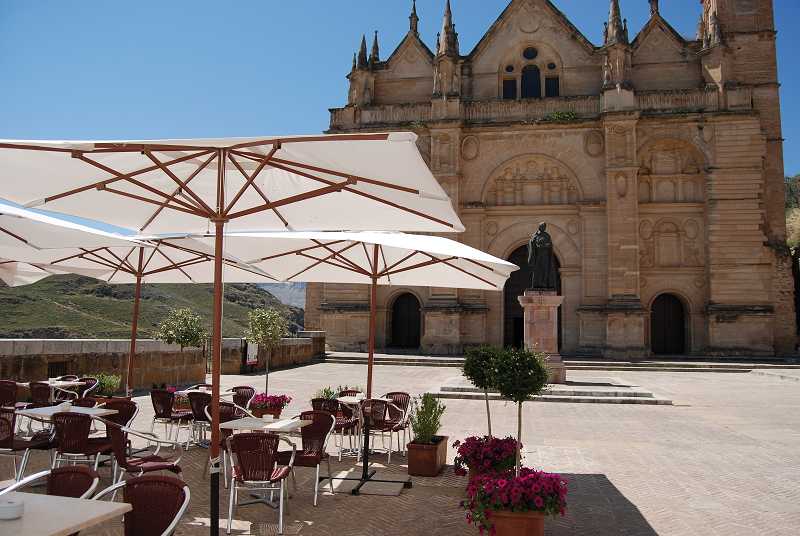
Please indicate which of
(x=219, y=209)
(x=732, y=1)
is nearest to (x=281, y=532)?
(x=219, y=209)

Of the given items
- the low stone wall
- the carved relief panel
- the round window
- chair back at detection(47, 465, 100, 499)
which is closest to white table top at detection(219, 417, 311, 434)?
chair back at detection(47, 465, 100, 499)

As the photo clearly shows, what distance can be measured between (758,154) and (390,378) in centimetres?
2164

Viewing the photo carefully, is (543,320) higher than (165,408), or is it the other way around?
(543,320)

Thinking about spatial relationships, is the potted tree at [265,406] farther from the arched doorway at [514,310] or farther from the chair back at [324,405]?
the arched doorway at [514,310]

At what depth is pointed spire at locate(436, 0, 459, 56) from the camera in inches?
1351

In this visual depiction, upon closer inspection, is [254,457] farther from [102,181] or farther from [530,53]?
[530,53]

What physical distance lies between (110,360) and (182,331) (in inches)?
112

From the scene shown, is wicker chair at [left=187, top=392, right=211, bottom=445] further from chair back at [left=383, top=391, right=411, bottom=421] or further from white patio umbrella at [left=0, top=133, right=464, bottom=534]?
chair back at [left=383, top=391, right=411, bottom=421]

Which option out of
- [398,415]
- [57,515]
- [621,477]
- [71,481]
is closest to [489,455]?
[621,477]

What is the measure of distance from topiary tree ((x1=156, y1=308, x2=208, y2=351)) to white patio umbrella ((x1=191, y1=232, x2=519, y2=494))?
27.9ft

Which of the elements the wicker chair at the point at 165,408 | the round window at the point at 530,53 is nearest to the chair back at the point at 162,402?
the wicker chair at the point at 165,408

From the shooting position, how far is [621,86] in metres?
31.9

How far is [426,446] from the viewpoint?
852 cm

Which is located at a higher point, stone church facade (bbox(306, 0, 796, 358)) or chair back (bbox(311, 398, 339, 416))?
stone church facade (bbox(306, 0, 796, 358))
